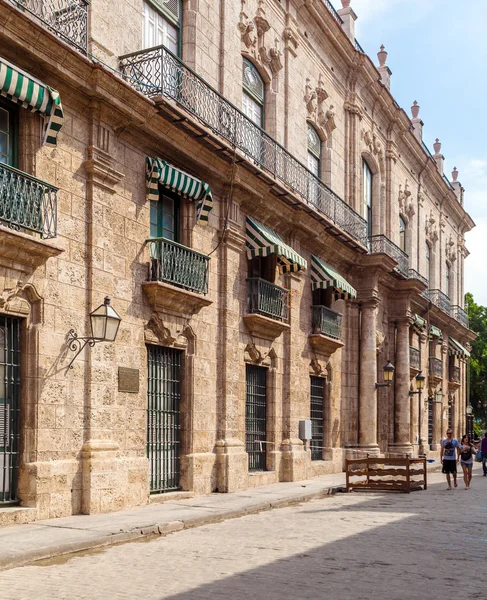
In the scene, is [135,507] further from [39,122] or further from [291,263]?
[291,263]

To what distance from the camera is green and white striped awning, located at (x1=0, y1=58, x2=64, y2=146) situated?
1106cm

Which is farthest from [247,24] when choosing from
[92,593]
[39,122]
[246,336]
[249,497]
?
[92,593]

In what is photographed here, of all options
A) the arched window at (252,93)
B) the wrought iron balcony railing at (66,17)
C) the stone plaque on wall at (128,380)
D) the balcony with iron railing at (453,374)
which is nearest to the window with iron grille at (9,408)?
the stone plaque on wall at (128,380)

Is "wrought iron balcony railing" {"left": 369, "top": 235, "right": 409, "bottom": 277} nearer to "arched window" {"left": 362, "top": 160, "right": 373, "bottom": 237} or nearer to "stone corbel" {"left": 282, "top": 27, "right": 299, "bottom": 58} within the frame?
"arched window" {"left": 362, "top": 160, "right": 373, "bottom": 237}

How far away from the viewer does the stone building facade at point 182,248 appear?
1195cm

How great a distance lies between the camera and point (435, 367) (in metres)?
36.4

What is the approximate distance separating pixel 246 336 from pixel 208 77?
555 centimetres

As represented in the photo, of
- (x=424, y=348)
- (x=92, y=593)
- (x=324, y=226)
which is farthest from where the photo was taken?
(x=424, y=348)

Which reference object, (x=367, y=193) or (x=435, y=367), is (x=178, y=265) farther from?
(x=435, y=367)

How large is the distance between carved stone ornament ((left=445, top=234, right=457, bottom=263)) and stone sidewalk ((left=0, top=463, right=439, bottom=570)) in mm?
26353

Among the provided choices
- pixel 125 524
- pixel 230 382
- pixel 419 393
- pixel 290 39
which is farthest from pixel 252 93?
pixel 419 393

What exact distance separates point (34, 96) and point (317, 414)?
45.9 ft

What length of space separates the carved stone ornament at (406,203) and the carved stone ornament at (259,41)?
1224 centimetres

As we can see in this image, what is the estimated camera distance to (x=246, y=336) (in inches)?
731
